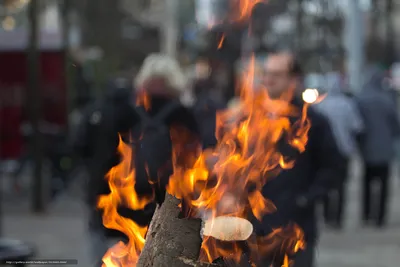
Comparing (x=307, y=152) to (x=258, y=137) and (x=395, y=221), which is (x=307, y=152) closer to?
(x=258, y=137)

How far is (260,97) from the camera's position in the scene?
5887mm

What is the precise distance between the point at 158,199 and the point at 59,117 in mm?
14829

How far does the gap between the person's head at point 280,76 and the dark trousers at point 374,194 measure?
732 cm

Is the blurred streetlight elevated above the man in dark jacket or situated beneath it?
elevated above

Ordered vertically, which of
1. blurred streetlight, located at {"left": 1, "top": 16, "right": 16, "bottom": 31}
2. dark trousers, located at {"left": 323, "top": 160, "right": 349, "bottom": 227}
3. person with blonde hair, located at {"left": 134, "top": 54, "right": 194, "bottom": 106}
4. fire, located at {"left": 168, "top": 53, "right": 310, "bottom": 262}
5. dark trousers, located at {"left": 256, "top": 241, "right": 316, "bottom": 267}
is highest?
blurred streetlight, located at {"left": 1, "top": 16, "right": 16, "bottom": 31}

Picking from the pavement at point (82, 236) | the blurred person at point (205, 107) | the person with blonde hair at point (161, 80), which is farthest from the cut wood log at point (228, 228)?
the pavement at point (82, 236)

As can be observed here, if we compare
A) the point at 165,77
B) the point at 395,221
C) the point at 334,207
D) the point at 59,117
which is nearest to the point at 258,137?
the point at 165,77

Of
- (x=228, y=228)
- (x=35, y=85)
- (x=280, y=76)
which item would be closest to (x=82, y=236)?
(x=35, y=85)

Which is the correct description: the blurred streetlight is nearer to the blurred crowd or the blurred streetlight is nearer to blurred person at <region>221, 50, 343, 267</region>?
the blurred crowd

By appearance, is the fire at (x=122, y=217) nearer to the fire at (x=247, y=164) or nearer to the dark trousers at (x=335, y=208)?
the fire at (x=247, y=164)

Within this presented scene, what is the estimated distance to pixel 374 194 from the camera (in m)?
14.0

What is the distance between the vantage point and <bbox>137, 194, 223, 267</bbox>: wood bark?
4.06 meters

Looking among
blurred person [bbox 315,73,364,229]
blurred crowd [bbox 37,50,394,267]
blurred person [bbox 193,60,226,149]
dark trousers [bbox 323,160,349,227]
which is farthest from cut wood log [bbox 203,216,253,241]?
dark trousers [bbox 323,160,349,227]

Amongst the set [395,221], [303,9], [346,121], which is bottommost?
[395,221]
